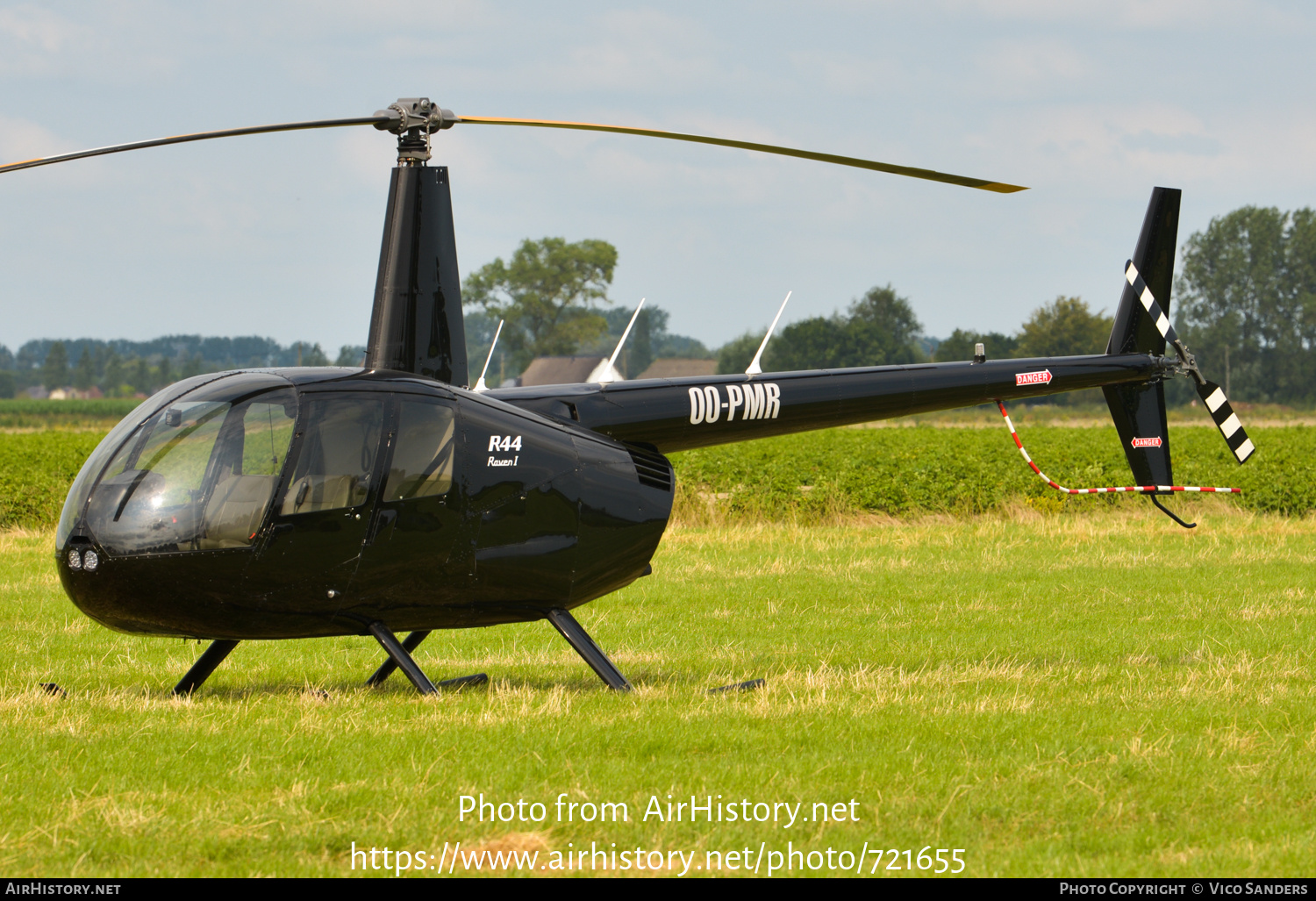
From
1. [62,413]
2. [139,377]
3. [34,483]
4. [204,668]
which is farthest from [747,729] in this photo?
[139,377]

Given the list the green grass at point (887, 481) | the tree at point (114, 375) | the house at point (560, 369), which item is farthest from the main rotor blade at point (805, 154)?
the tree at point (114, 375)

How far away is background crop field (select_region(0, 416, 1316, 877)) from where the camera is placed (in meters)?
5.54

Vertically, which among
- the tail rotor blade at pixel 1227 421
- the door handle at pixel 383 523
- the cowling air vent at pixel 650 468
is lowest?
the door handle at pixel 383 523

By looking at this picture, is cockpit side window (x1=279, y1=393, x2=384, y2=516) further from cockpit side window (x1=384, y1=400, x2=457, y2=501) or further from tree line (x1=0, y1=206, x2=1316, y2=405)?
tree line (x1=0, y1=206, x2=1316, y2=405)

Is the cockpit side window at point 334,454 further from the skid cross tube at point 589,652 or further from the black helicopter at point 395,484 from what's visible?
the skid cross tube at point 589,652

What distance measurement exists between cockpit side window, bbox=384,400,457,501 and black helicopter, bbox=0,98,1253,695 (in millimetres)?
12

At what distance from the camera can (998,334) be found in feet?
277

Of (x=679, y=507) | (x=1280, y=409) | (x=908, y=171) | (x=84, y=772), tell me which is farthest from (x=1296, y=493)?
(x=1280, y=409)

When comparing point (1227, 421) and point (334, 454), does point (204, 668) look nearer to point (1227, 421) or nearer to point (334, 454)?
point (334, 454)

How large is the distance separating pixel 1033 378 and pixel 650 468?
3.73m

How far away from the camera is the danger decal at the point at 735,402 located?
31.3 feet

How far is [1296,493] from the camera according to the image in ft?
75.4

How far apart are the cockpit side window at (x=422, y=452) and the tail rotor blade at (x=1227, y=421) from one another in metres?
7.12

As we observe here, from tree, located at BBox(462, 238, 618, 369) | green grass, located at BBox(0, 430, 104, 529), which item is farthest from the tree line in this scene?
green grass, located at BBox(0, 430, 104, 529)
